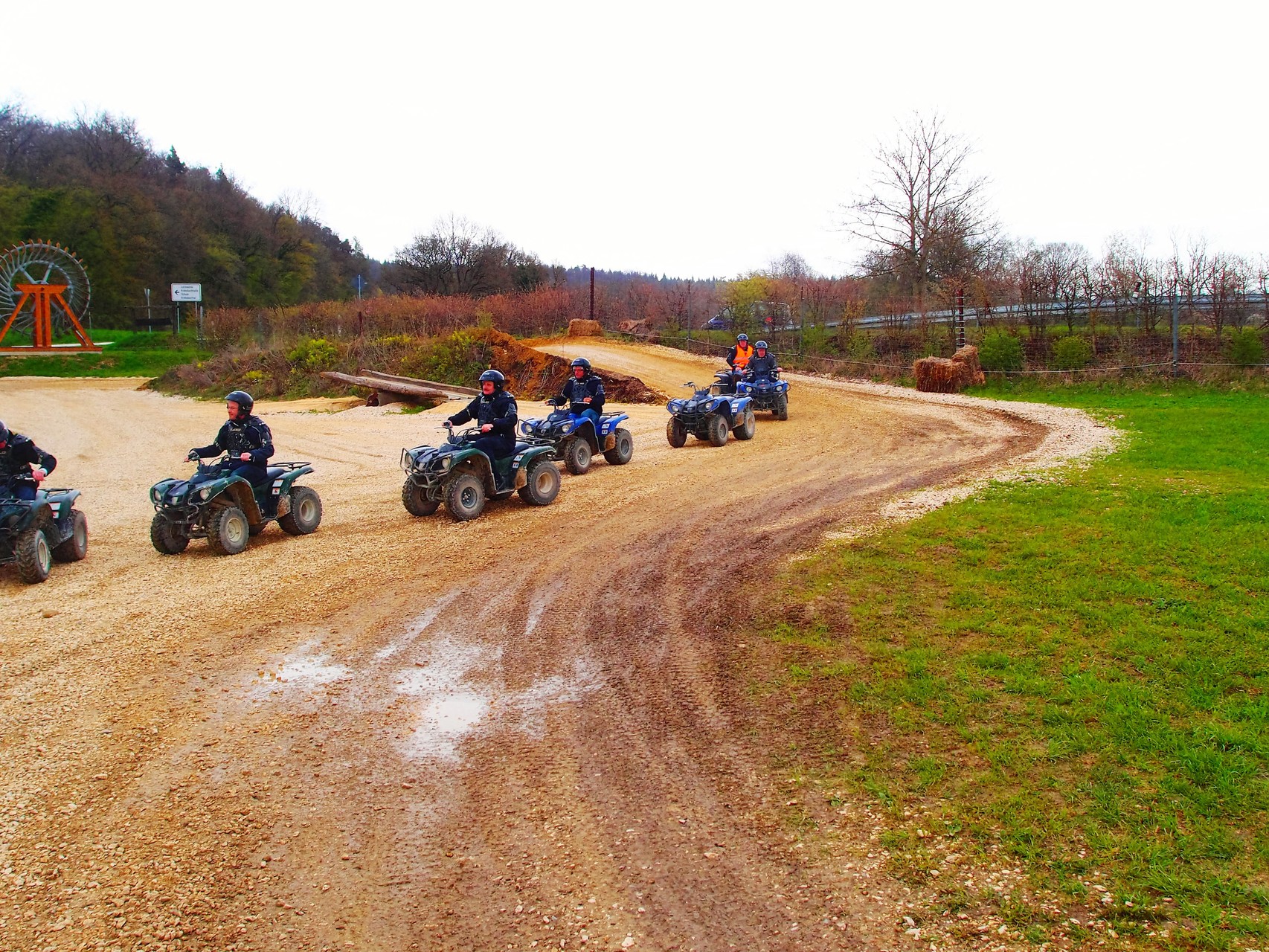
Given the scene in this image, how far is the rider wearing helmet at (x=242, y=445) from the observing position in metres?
9.03

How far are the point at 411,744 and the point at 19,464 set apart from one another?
6.08 m

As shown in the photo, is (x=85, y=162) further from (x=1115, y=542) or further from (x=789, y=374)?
(x=1115, y=542)

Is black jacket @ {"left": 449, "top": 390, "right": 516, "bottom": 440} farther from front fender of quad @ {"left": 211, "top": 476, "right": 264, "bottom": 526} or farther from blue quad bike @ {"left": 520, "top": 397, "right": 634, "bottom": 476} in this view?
front fender of quad @ {"left": 211, "top": 476, "right": 264, "bottom": 526}

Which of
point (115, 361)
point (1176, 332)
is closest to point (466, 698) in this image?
point (1176, 332)

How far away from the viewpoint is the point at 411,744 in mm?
4754

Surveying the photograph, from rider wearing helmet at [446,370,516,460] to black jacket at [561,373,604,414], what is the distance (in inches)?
107

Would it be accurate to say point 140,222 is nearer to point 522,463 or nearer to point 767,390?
point 767,390

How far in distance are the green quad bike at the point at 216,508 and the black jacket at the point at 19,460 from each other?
3.12ft

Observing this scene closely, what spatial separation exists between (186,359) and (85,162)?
32.4 m

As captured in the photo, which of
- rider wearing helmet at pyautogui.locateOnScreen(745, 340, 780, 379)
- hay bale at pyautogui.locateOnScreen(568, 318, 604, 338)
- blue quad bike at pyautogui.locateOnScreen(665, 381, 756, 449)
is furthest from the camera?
hay bale at pyautogui.locateOnScreen(568, 318, 604, 338)

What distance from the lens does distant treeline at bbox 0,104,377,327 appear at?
55.6 m

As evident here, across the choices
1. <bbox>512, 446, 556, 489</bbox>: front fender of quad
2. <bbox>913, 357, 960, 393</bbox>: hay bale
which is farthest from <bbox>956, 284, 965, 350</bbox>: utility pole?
<bbox>512, 446, 556, 489</bbox>: front fender of quad

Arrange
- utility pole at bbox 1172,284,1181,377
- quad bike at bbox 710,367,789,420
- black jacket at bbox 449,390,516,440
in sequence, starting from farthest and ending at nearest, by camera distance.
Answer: utility pole at bbox 1172,284,1181,377 → quad bike at bbox 710,367,789,420 → black jacket at bbox 449,390,516,440

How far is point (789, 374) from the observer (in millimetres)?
28031
